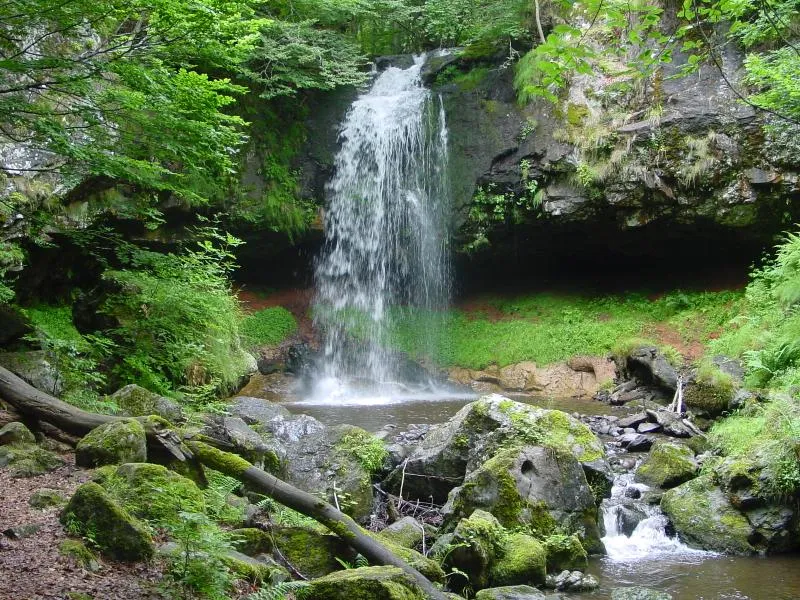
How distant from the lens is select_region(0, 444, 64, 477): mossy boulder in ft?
15.6

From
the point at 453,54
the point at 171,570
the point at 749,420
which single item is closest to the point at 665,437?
the point at 749,420

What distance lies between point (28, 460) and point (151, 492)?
4.52ft

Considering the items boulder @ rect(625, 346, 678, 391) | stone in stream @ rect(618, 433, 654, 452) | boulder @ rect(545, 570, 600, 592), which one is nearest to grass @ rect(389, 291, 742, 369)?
boulder @ rect(625, 346, 678, 391)

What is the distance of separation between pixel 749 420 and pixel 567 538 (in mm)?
4079

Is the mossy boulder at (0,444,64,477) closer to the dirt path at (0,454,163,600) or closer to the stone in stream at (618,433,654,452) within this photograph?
the dirt path at (0,454,163,600)

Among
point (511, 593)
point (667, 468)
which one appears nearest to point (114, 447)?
point (511, 593)

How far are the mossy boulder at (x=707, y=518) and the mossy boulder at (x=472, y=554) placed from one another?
2.25 m

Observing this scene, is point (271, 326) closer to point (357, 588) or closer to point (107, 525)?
point (107, 525)

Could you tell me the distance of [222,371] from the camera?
8781 mm

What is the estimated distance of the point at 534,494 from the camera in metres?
6.02

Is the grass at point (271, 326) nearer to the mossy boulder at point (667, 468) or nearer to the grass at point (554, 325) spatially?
the grass at point (554, 325)

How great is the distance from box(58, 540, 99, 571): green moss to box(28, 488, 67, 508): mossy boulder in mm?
735

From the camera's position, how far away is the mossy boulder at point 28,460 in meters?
4.75

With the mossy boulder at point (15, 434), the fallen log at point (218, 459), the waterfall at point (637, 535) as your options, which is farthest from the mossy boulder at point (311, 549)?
the waterfall at point (637, 535)
